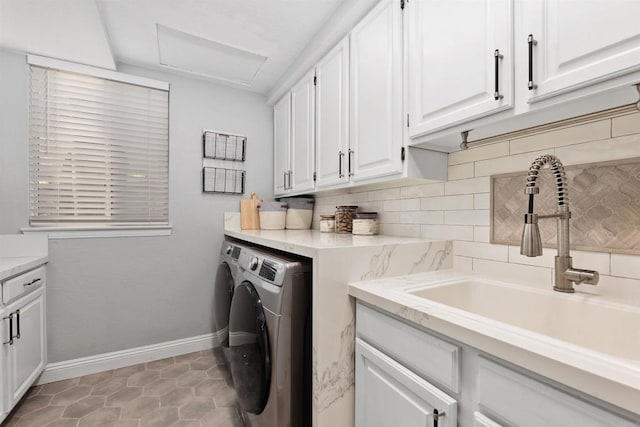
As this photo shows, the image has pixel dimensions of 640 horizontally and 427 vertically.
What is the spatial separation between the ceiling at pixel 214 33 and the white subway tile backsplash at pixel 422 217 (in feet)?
4.11

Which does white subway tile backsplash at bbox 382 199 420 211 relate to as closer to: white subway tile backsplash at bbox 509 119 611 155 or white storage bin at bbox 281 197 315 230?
white subway tile backsplash at bbox 509 119 611 155

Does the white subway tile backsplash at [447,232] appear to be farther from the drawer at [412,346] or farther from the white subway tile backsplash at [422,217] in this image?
the drawer at [412,346]

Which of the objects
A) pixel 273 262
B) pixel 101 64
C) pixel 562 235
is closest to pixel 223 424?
pixel 273 262

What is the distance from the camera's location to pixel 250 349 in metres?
1.45

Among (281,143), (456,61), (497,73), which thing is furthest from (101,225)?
(497,73)

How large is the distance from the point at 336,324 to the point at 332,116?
129 cm

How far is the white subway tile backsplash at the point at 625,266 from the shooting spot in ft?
3.19

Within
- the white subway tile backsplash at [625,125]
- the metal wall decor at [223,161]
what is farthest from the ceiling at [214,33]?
the white subway tile backsplash at [625,125]

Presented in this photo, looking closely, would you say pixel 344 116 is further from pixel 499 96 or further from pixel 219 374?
pixel 219 374

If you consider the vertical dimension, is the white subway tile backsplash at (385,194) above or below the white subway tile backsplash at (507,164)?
below

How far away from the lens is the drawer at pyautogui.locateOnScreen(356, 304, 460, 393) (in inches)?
32.4

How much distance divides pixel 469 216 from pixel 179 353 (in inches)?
96.3

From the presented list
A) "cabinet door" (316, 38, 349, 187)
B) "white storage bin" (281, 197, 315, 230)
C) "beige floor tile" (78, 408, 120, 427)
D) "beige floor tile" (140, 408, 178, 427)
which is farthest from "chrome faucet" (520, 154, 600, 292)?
"beige floor tile" (78, 408, 120, 427)

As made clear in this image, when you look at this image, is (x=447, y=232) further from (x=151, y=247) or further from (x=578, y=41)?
(x=151, y=247)
